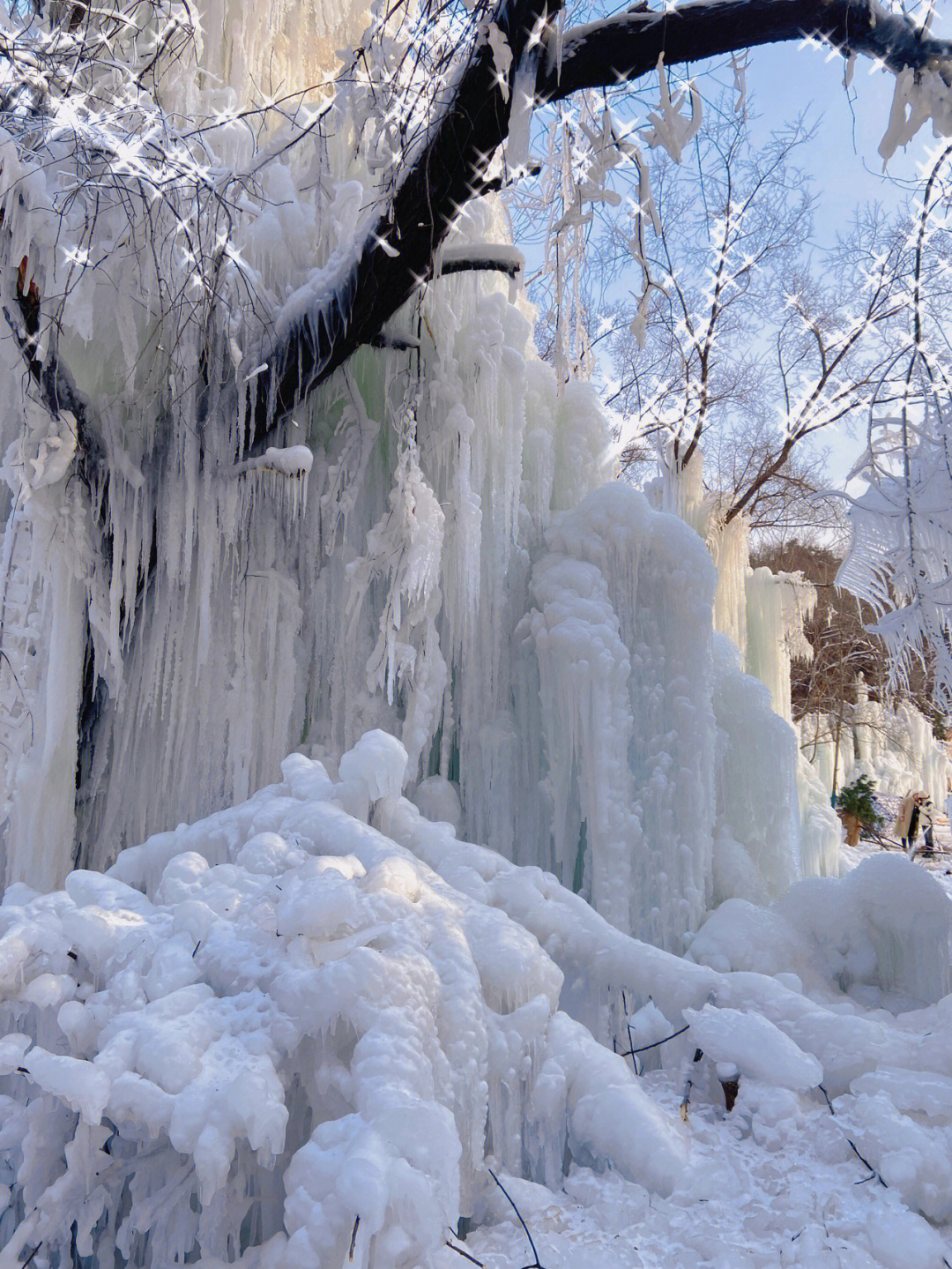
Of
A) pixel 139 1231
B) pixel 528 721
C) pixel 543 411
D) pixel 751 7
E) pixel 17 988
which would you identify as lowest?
pixel 139 1231

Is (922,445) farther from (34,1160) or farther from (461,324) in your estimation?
(34,1160)

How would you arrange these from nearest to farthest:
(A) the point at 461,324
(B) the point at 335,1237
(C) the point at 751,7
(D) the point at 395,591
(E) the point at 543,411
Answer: (B) the point at 335,1237
(C) the point at 751,7
(D) the point at 395,591
(A) the point at 461,324
(E) the point at 543,411

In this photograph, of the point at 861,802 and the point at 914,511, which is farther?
A: the point at 861,802

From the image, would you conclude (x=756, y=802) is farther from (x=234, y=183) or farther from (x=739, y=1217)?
(x=234, y=183)

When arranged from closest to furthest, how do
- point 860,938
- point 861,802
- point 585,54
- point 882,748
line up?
point 585,54
point 860,938
point 861,802
point 882,748

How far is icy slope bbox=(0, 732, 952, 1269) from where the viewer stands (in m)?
1.46

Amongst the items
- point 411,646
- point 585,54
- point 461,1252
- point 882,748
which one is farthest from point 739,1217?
point 882,748

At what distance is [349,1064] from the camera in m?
1.66

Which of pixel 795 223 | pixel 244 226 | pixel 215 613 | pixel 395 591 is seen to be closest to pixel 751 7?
pixel 244 226

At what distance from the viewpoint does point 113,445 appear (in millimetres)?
3670

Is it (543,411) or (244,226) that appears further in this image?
(543,411)

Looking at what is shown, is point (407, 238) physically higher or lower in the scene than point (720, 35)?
lower

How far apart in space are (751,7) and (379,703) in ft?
10.3

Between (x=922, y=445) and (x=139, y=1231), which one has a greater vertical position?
(x=922, y=445)
